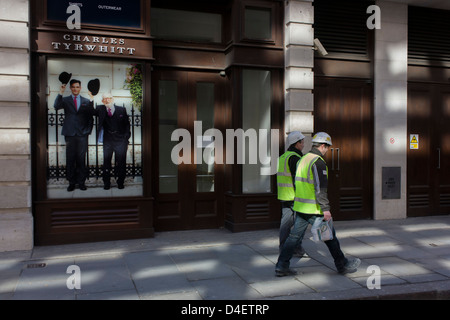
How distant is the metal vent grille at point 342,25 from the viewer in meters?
9.45

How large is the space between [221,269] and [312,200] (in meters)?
1.69

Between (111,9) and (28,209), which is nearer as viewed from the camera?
(28,209)

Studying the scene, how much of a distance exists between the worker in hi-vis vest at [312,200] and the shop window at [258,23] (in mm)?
3969

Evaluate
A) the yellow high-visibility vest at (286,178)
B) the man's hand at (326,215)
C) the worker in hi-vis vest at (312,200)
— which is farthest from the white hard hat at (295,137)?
the man's hand at (326,215)

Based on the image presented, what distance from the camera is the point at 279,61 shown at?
8875 millimetres

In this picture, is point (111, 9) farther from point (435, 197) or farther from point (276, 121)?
point (435, 197)

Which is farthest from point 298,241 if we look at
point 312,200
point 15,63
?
point 15,63

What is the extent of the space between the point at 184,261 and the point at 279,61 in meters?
4.67

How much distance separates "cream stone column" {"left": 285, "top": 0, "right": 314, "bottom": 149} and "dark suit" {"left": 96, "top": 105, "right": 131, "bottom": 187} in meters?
3.31

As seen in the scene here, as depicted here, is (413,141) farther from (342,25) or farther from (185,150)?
(185,150)
